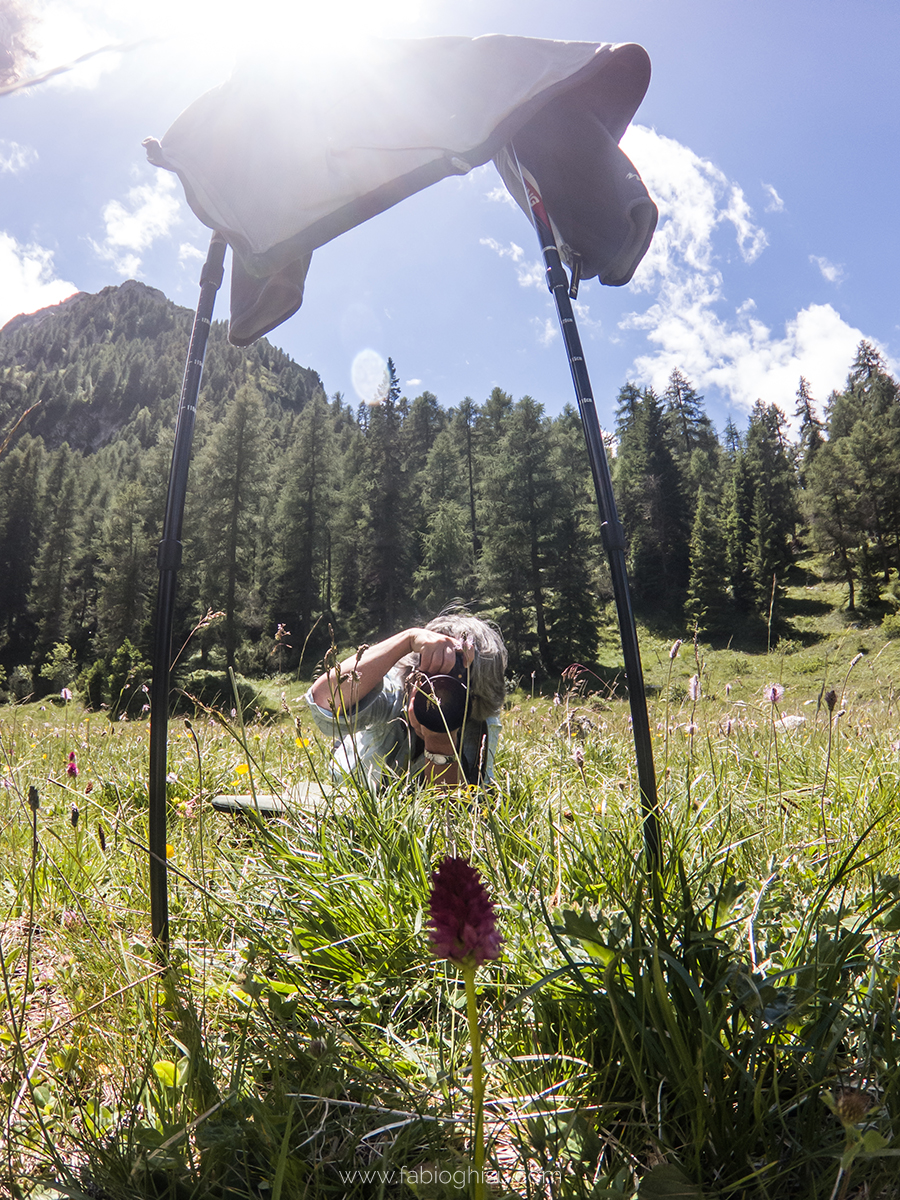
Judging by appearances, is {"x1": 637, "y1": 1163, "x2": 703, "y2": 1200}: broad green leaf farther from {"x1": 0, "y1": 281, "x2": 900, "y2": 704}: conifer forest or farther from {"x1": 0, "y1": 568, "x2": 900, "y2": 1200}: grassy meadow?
{"x1": 0, "y1": 281, "x2": 900, "y2": 704}: conifer forest

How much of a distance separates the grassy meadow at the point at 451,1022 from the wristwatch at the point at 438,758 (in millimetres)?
480

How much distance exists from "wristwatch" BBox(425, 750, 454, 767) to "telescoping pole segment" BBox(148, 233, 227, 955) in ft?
3.89

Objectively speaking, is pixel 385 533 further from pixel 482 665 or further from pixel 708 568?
pixel 482 665

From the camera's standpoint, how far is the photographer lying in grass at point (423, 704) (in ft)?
8.70

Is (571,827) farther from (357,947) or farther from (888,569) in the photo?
(888,569)

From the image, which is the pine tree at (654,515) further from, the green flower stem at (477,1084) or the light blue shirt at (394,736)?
the green flower stem at (477,1084)

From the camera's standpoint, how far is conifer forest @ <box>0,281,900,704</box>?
33656 millimetres

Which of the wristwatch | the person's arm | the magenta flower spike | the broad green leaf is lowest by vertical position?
the broad green leaf

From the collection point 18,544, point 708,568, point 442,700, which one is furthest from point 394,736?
point 18,544

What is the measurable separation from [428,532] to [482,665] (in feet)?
119

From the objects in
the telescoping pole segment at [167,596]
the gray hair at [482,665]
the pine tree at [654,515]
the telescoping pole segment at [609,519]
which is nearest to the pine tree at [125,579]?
the pine tree at [654,515]

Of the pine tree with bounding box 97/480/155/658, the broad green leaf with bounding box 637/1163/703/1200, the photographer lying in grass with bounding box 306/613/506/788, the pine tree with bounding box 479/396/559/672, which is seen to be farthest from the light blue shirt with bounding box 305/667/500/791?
the pine tree with bounding box 97/480/155/658

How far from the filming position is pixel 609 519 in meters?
1.88

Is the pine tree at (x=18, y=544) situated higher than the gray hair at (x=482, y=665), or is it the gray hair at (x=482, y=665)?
the pine tree at (x=18, y=544)
